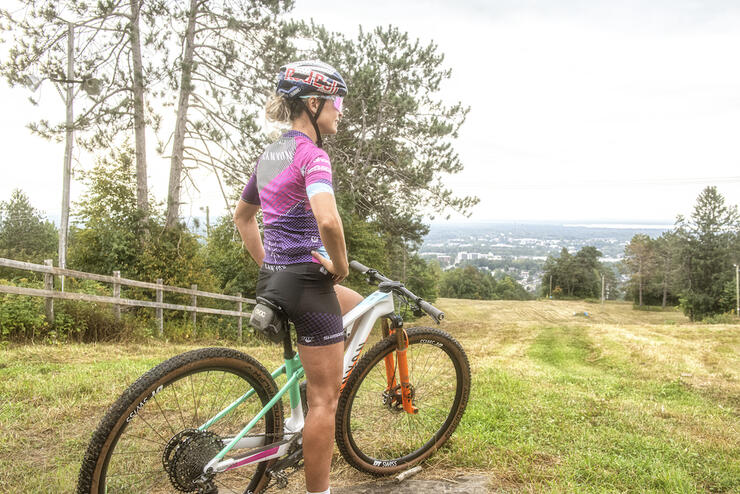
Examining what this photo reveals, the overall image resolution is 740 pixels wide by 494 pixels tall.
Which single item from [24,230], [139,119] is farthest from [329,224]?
[24,230]

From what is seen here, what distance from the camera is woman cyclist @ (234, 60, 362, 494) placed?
2227 millimetres

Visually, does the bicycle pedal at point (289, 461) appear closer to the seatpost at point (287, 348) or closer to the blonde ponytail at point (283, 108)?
the seatpost at point (287, 348)

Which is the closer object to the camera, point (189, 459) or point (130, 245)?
point (189, 459)

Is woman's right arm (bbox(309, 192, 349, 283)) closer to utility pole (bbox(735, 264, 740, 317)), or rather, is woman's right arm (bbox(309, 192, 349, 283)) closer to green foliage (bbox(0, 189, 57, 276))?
green foliage (bbox(0, 189, 57, 276))

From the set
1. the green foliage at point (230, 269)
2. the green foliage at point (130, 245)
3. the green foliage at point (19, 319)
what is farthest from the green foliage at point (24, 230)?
the green foliage at point (19, 319)

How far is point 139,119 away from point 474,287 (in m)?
90.7

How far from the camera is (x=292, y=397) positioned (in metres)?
2.57

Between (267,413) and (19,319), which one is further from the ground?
(267,413)

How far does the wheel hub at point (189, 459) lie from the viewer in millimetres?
2166

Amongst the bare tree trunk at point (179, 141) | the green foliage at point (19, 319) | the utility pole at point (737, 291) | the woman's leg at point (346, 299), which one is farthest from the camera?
the utility pole at point (737, 291)

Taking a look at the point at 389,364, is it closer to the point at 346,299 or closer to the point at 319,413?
the point at 346,299

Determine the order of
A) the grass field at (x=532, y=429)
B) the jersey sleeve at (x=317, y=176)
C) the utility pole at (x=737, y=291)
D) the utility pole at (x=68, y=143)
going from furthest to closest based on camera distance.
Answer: the utility pole at (x=737, y=291), the utility pole at (x=68, y=143), the grass field at (x=532, y=429), the jersey sleeve at (x=317, y=176)

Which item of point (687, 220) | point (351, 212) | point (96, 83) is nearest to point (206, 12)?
point (96, 83)

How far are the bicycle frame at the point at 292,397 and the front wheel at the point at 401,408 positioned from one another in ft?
0.49
